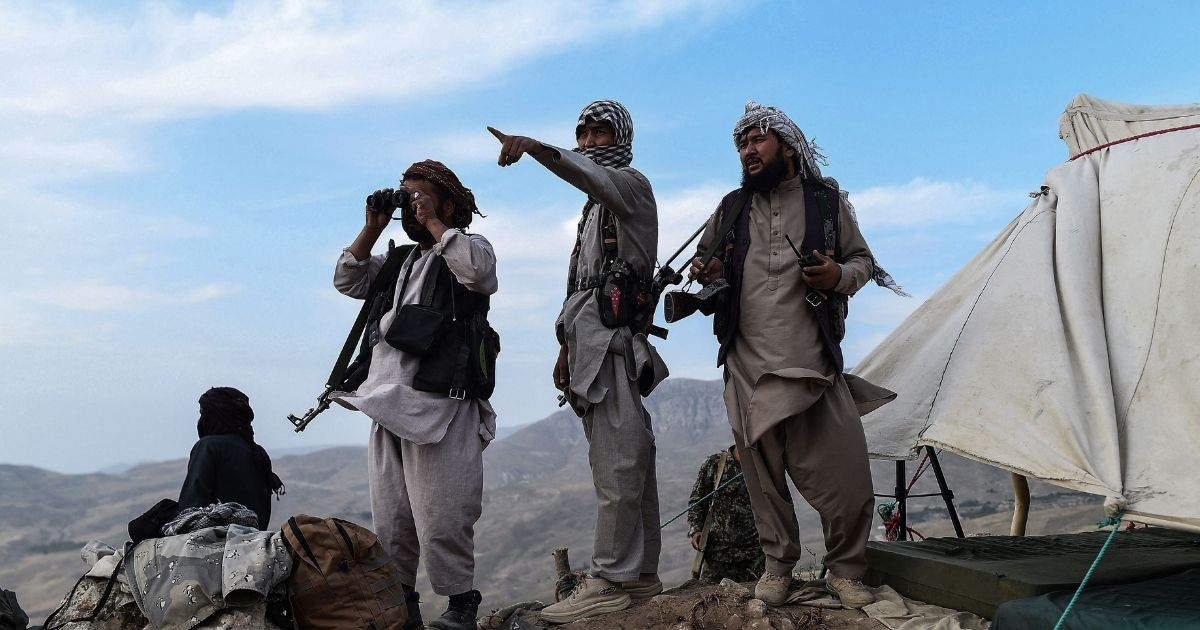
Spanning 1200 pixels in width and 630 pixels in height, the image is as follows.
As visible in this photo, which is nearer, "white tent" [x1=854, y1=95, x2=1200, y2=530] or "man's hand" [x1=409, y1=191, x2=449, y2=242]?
"white tent" [x1=854, y1=95, x2=1200, y2=530]

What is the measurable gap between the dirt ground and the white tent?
818 mm

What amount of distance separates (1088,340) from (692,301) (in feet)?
4.92

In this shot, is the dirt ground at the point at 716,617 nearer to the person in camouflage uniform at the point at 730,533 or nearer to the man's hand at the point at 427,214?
the person in camouflage uniform at the point at 730,533

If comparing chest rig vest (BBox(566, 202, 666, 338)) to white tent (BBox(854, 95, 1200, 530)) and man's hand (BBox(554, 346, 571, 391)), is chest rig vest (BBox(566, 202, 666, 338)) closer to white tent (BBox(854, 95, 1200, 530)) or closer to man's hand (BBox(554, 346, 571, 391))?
man's hand (BBox(554, 346, 571, 391))

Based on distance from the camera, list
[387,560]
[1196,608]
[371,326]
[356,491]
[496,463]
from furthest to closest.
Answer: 1. [496,463]
2. [356,491]
3. [371,326]
4. [387,560]
5. [1196,608]

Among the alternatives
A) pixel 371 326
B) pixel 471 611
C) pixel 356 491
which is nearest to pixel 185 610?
pixel 471 611

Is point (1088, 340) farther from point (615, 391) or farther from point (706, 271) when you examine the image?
point (615, 391)

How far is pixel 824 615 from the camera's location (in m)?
3.45

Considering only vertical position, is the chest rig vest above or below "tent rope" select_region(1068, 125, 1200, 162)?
below

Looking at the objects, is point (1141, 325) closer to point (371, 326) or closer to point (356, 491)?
point (371, 326)

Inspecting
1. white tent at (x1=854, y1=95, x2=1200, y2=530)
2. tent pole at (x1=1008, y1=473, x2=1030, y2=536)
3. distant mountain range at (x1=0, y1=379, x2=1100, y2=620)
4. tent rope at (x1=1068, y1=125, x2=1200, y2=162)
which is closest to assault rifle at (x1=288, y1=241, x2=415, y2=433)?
white tent at (x1=854, y1=95, x2=1200, y2=530)

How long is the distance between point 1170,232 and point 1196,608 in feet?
4.74

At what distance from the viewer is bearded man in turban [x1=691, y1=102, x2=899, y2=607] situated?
11.7 ft

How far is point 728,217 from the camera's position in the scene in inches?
151
